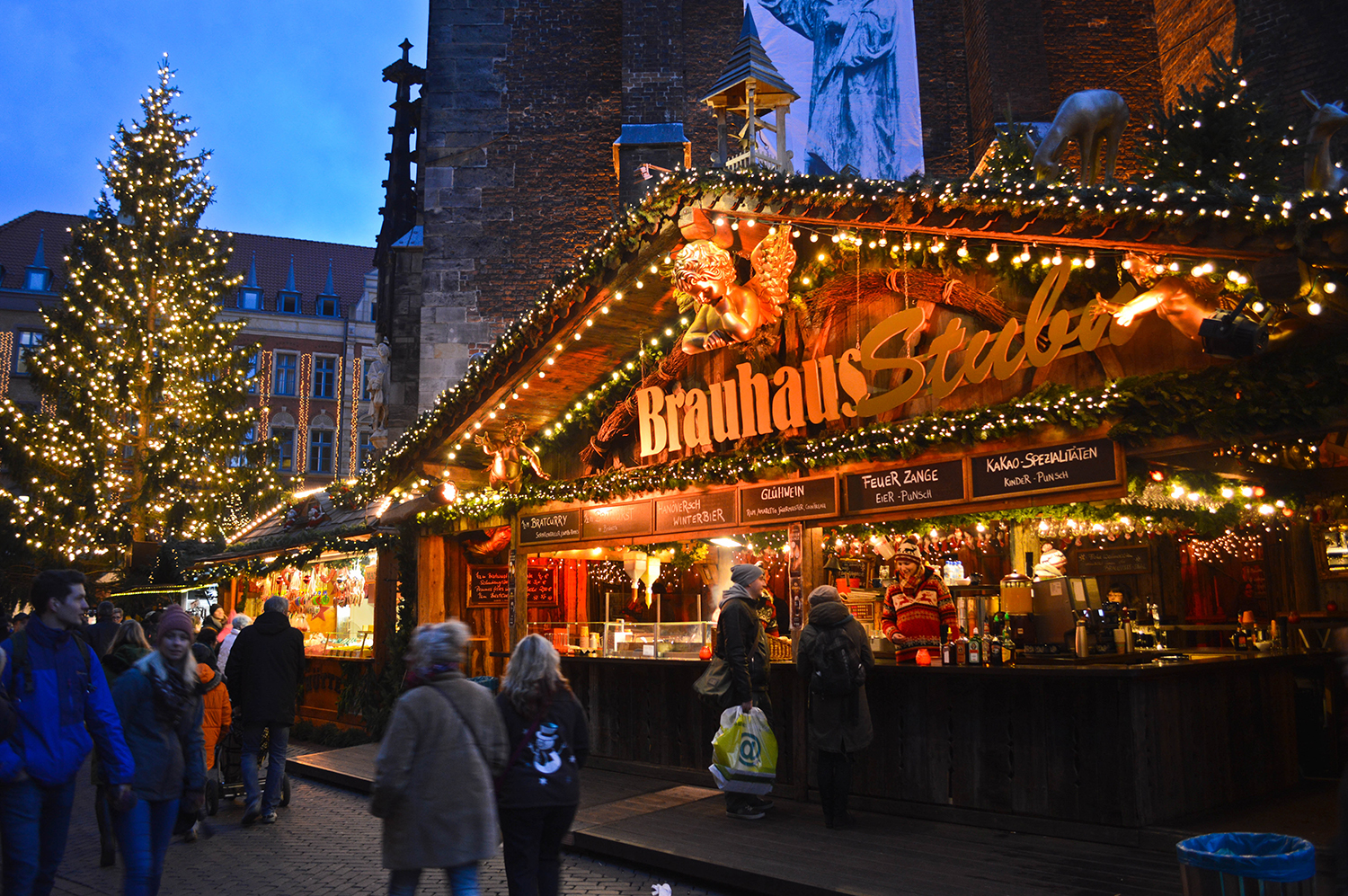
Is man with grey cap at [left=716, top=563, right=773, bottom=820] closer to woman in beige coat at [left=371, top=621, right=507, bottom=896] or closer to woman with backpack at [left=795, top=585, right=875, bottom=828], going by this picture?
woman with backpack at [left=795, top=585, right=875, bottom=828]

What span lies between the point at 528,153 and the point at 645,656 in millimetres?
14386

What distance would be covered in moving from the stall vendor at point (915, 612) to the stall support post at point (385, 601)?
7.64 m

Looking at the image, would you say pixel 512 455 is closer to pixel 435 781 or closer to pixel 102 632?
pixel 102 632

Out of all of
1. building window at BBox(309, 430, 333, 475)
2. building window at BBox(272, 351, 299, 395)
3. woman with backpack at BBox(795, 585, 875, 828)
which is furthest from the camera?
building window at BBox(272, 351, 299, 395)

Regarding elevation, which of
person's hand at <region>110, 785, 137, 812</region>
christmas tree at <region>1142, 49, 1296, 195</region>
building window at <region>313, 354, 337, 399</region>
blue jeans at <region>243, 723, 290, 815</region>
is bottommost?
blue jeans at <region>243, 723, 290, 815</region>

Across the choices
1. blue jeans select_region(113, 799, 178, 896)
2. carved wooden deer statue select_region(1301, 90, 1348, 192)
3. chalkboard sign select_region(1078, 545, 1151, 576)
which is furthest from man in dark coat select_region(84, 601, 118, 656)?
chalkboard sign select_region(1078, 545, 1151, 576)

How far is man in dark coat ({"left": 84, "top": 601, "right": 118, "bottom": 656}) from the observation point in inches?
376

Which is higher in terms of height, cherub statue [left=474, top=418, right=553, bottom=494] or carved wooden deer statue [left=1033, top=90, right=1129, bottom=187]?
carved wooden deer statue [left=1033, top=90, right=1129, bottom=187]

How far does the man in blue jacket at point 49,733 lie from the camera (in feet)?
14.2

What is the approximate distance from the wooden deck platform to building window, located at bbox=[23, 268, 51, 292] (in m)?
44.4

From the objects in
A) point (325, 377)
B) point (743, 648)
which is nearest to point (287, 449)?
point (325, 377)

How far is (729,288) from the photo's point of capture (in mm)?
9117

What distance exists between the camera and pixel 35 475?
2208 centimetres

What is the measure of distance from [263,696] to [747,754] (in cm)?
413
